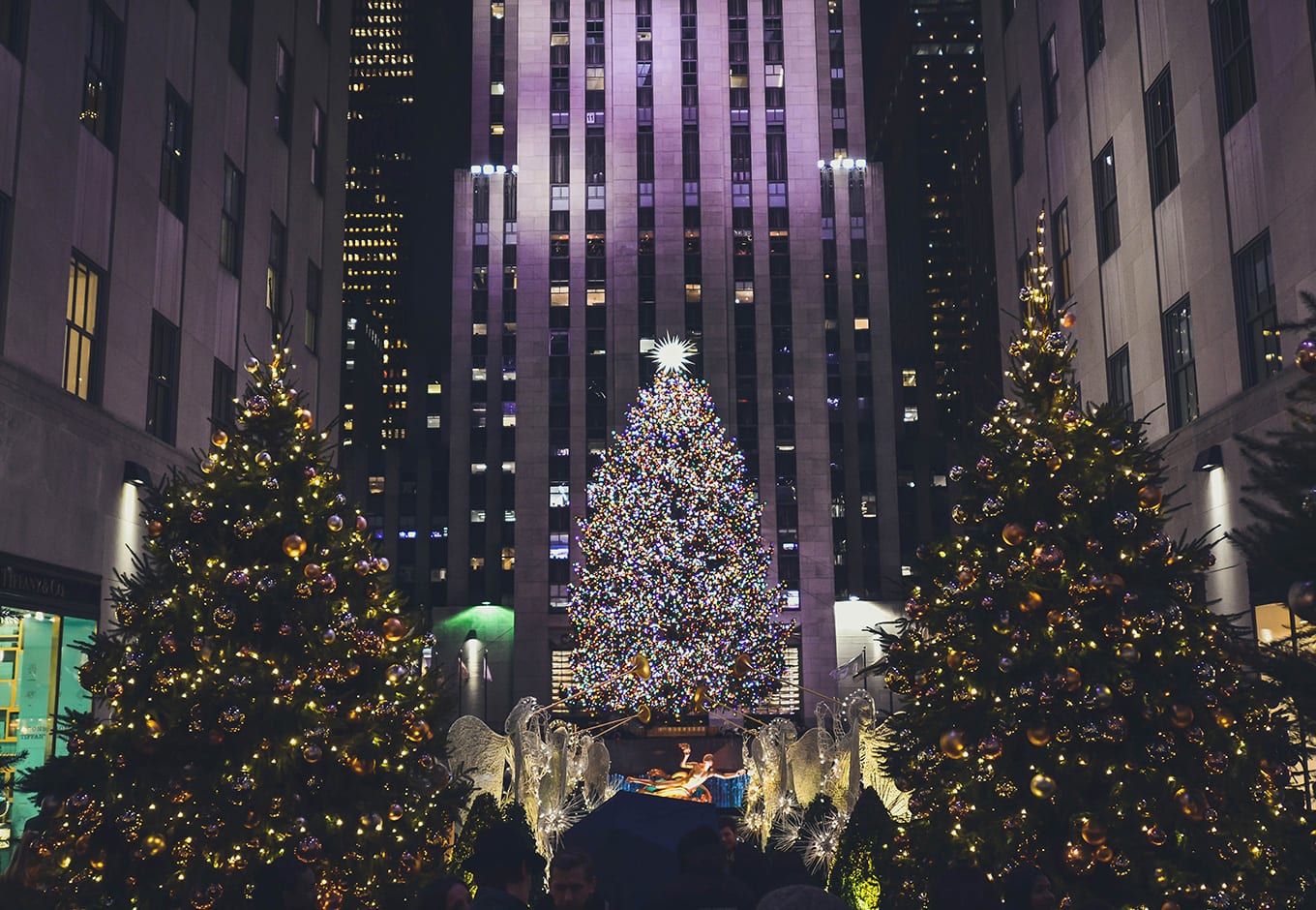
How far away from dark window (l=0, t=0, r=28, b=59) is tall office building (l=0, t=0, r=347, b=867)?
0.03 metres

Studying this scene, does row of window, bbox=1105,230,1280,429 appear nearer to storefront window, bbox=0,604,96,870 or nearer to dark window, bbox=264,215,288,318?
storefront window, bbox=0,604,96,870

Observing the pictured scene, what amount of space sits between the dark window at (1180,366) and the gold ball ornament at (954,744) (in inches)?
513

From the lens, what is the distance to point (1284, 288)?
17391 mm

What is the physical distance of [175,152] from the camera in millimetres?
23141

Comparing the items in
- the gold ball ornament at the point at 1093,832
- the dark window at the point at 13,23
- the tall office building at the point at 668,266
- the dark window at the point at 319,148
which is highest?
the tall office building at the point at 668,266

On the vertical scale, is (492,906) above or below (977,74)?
below

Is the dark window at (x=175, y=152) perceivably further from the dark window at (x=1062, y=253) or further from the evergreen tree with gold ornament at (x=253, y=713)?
the dark window at (x=1062, y=253)

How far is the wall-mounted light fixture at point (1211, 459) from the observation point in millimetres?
19656

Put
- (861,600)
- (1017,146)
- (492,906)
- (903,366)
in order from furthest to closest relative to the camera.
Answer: (903,366) < (861,600) < (1017,146) < (492,906)

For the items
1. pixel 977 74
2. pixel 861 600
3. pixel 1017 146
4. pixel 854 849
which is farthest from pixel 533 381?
pixel 977 74

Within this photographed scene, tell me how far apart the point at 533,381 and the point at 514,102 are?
810 inches

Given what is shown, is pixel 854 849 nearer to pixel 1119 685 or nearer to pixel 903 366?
pixel 1119 685

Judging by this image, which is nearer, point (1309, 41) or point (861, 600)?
point (1309, 41)

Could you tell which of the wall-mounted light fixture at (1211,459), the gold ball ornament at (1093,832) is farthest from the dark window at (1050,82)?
the gold ball ornament at (1093,832)
